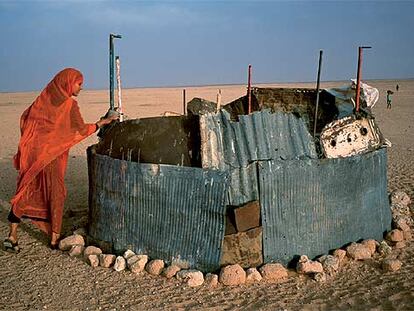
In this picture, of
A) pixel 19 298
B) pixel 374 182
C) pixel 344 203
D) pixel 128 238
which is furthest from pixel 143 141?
pixel 374 182

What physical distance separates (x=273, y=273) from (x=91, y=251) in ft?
7.07

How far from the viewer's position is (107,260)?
5090mm

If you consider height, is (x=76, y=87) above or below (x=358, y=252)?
above

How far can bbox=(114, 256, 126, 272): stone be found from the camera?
4953mm

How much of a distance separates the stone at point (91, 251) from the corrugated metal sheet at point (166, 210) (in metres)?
0.18

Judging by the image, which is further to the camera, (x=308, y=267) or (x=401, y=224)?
(x=401, y=224)

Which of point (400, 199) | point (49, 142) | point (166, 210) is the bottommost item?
point (400, 199)

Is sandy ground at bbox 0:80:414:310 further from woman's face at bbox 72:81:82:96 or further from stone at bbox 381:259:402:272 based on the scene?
woman's face at bbox 72:81:82:96

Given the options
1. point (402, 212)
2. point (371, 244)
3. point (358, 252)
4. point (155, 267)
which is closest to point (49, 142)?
point (155, 267)

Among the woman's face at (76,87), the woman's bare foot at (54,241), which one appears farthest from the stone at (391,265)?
the woman's face at (76,87)

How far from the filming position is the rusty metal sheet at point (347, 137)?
5.15 m

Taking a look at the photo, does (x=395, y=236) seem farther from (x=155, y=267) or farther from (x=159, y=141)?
(x=159, y=141)

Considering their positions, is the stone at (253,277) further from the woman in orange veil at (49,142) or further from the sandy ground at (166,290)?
the woman in orange veil at (49,142)

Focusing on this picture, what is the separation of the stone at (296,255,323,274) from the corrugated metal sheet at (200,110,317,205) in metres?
0.85
